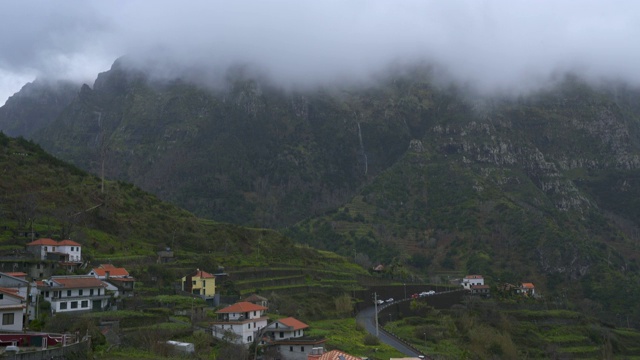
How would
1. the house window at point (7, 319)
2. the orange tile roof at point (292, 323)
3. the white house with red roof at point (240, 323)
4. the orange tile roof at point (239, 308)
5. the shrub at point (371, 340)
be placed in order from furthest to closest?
1. the shrub at point (371, 340)
2. the orange tile roof at point (292, 323)
3. the orange tile roof at point (239, 308)
4. the white house with red roof at point (240, 323)
5. the house window at point (7, 319)

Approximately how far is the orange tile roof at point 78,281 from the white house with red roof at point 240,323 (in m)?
9.16

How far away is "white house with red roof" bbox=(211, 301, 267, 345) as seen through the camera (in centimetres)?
4603

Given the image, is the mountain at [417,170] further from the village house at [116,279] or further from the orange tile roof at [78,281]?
the orange tile roof at [78,281]

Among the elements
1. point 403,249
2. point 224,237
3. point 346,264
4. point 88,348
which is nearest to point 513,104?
point 403,249

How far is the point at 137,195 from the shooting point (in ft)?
296

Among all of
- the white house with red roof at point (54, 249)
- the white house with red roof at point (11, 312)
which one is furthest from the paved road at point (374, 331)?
the white house with red roof at point (11, 312)

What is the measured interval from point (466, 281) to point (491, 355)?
131ft

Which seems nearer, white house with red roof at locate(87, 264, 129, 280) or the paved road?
white house with red roof at locate(87, 264, 129, 280)

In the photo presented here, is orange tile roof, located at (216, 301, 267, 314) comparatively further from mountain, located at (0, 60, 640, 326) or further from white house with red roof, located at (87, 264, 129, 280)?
mountain, located at (0, 60, 640, 326)

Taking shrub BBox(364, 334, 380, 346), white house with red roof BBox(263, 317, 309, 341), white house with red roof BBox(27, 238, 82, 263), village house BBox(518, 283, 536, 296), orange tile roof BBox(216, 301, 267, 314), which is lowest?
shrub BBox(364, 334, 380, 346)

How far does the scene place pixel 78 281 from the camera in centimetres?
4588

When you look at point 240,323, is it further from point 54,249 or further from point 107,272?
point 54,249

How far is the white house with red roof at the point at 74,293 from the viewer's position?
4338 cm

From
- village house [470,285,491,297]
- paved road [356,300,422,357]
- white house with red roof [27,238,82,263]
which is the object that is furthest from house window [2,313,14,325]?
village house [470,285,491,297]
